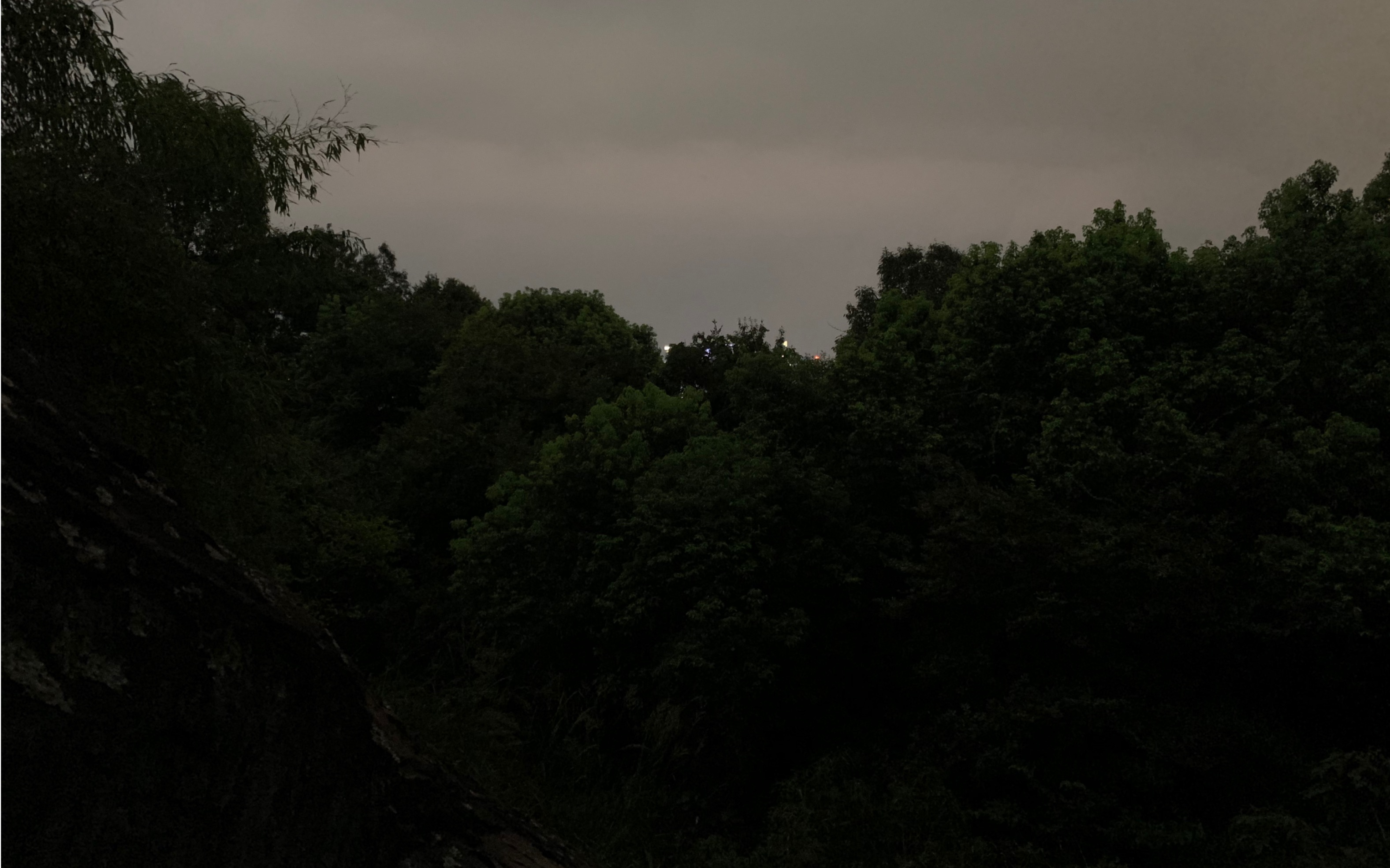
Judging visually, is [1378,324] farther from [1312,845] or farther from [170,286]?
[170,286]

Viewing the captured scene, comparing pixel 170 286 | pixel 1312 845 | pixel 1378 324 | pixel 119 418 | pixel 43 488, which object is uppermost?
pixel 1378 324

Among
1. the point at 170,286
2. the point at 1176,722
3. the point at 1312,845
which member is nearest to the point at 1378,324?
Answer: the point at 1176,722

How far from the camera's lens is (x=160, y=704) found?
281cm

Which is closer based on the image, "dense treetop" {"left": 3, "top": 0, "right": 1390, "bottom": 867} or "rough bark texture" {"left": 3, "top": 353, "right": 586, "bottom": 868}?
"rough bark texture" {"left": 3, "top": 353, "right": 586, "bottom": 868}

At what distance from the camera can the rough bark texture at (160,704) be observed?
2566 mm

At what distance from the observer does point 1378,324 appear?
16.5 m

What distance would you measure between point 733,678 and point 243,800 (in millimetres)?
12844

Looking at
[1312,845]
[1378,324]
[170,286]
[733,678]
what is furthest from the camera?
[1378,324]

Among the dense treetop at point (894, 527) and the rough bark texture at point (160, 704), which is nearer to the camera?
the rough bark texture at point (160, 704)

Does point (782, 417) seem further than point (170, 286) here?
Yes

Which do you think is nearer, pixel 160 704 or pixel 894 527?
pixel 160 704

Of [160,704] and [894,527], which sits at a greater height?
[894,527]

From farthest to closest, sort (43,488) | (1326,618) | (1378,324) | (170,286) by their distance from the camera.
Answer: (1378,324)
(1326,618)
(170,286)
(43,488)

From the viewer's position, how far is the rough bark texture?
8.42ft
